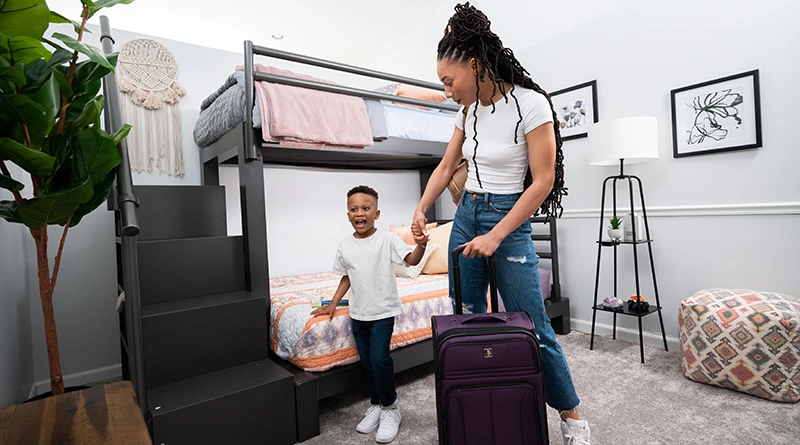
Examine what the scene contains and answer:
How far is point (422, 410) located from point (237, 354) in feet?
2.72

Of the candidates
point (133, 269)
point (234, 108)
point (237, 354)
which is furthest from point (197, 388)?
point (234, 108)

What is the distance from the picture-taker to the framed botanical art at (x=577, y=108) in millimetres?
2736

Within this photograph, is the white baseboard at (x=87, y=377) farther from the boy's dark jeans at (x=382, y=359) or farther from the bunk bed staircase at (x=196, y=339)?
the boy's dark jeans at (x=382, y=359)

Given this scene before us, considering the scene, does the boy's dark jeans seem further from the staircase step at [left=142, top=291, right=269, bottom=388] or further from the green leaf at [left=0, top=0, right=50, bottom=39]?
the green leaf at [left=0, top=0, right=50, bottom=39]

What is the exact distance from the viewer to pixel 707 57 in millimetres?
2248

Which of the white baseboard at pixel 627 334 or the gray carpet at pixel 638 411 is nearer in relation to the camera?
the gray carpet at pixel 638 411

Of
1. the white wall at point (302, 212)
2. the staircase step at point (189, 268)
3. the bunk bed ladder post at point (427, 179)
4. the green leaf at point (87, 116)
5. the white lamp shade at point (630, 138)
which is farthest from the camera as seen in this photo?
the bunk bed ladder post at point (427, 179)

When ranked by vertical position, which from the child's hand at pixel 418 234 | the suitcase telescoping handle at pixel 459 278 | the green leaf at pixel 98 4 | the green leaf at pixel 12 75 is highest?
the green leaf at pixel 98 4

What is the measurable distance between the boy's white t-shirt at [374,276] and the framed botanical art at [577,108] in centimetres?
171

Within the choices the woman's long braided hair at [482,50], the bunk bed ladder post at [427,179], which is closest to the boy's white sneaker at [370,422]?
the woman's long braided hair at [482,50]

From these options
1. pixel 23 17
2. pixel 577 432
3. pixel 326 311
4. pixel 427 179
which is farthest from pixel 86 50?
pixel 427 179

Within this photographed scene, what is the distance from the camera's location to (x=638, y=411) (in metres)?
1.74

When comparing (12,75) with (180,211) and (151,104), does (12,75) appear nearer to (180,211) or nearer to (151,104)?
(180,211)

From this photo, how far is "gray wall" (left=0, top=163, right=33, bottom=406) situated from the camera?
5.37ft
